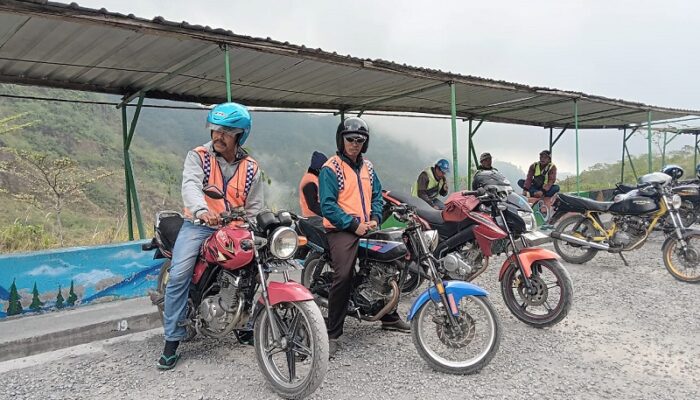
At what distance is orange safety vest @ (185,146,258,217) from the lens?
3.12 m

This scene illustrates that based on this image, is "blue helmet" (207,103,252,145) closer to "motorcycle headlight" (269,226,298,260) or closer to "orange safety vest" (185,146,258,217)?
"orange safety vest" (185,146,258,217)

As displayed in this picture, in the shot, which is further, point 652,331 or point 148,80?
point 148,80

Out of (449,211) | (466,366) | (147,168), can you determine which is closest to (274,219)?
(466,366)

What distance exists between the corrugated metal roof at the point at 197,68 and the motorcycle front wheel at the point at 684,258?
10.3 ft

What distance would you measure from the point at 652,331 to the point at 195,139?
40.5 meters

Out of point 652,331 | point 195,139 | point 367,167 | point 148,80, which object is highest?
point 195,139

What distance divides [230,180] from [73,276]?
85.8 inches

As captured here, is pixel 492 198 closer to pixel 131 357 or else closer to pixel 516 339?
pixel 516 339

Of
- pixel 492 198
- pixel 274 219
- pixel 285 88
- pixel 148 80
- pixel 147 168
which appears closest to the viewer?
pixel 274 219

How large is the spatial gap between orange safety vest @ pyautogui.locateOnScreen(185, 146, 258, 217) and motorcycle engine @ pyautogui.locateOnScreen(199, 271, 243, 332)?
18.3 inches

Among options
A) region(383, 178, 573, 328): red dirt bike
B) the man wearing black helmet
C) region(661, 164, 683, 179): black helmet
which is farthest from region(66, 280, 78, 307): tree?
region(661, 164, 683, 179): black helmet

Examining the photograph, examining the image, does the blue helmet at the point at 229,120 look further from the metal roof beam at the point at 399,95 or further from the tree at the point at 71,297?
the metal roof beam at the point at 399,95

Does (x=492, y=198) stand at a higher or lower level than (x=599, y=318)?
higher

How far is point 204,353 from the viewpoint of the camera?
3.45 meters
